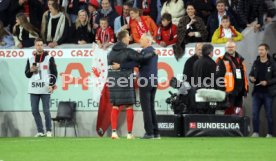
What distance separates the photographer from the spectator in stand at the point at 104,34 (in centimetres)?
2317

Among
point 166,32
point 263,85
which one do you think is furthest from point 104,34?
point 263,85

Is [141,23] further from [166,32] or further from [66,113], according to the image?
[66,113]

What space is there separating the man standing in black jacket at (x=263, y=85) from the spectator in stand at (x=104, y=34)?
3693 millimetres

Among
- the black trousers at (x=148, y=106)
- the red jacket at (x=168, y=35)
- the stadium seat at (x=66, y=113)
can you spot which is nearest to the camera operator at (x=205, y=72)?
the red jacket at (x=168, y=35)

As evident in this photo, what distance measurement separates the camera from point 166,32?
2262 cm

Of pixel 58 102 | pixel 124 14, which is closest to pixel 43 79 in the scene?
pixel 58 102

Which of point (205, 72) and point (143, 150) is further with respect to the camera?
point (205, 72)

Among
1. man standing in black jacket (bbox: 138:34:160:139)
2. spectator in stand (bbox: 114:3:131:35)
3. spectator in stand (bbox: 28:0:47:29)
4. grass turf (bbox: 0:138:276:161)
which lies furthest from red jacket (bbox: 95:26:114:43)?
grass turf (bbox: 0:138:276:161)

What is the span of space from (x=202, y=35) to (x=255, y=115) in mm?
2304

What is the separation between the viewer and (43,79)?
74.3 ft

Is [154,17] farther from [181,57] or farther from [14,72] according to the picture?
[14,72]

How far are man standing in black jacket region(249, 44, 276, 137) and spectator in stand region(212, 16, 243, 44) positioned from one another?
754 millimetres

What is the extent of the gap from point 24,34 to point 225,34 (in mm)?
5265

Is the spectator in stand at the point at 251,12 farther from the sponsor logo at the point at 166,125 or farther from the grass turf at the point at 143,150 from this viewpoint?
the grass turf at the point at 143,150
